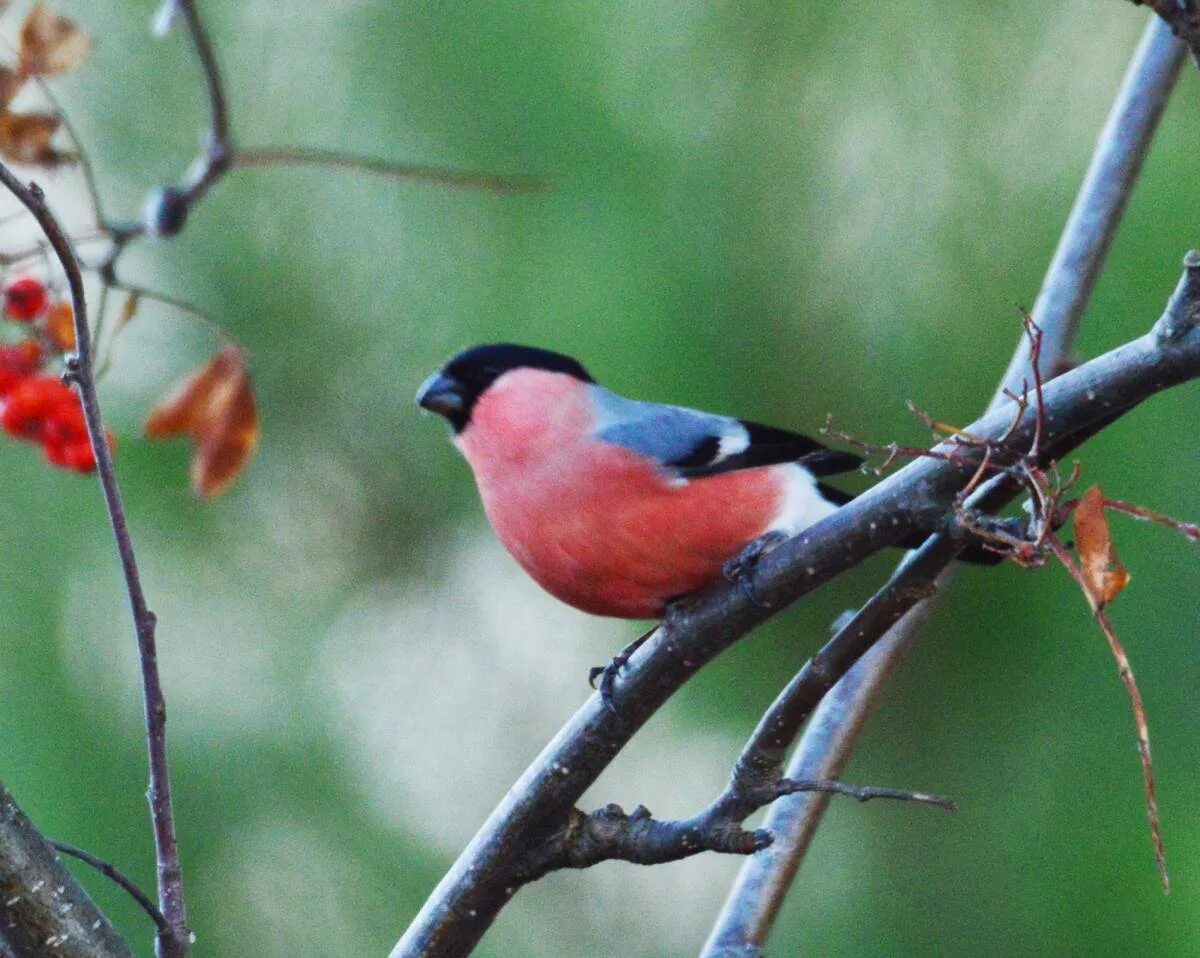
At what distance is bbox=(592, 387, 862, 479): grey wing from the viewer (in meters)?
1.30

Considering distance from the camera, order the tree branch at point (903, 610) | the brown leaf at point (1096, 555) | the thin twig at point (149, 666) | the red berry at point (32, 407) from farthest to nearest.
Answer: the red berry at point (32, 407) → the tree branch at point (903, 610) → the thin twig at point (149, 666) → the brown leaf at point (1096, 555)

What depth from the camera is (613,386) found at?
165 centimetres

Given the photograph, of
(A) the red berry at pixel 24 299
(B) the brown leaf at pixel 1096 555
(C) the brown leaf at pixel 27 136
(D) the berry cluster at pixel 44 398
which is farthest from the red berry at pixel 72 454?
(B) the brown leaf at pixel 1096 555

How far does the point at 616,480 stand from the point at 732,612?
404mm

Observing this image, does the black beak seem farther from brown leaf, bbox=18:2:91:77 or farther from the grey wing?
brown leaf, bbox=18:2:91:77

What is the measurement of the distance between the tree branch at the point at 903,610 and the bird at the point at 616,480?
0.49 ft

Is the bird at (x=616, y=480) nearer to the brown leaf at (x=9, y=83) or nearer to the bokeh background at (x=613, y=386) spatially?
the bokeh background at (x=613, y=386)

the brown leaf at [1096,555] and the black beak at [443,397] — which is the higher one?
the black beak at [443,397]

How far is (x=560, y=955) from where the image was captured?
1.75 meters

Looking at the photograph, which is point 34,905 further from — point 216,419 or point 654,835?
point 216,419

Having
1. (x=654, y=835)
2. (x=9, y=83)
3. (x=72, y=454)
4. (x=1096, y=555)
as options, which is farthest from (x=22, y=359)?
(x=1096, y=555)

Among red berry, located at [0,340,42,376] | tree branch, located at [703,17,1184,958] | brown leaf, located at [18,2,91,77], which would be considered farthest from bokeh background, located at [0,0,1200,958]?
brown leaf, located at [18,2,91,77]

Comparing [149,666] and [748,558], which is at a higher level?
[748,558]

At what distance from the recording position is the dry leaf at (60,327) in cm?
130
